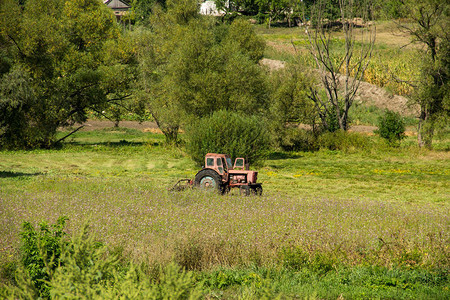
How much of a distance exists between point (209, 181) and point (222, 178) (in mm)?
681

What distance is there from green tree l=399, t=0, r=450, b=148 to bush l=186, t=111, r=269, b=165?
1544cm

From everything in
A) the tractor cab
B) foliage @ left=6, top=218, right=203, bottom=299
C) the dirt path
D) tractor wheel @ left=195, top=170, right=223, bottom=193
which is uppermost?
the dirt path

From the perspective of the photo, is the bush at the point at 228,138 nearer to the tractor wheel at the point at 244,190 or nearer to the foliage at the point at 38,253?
the tractor wheel at the point at 244,190

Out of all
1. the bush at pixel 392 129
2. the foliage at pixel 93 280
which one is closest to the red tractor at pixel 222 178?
the foliage at pixel 93 280

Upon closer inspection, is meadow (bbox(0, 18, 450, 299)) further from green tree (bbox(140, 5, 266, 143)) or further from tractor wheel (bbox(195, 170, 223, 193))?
green tree (bbox(140, 5, 266, 143))

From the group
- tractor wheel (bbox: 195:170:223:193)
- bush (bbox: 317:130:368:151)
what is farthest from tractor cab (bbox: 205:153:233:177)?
bush (bbox: 317:130:368:151)

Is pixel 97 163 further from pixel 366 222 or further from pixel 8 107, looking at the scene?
pixel 366 222

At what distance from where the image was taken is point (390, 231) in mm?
10453

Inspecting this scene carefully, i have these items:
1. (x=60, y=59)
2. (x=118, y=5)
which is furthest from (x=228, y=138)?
(x=118, y=5)

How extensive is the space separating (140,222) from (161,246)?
2.33 m

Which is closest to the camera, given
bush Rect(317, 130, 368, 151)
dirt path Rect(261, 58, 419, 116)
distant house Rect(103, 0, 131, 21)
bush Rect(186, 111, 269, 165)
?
bush Rect(186, 111, 269, 165)

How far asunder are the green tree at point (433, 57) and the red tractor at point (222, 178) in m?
23.4

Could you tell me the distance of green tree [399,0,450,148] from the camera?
3491 cm

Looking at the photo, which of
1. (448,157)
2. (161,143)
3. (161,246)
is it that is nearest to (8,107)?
(161,246)
